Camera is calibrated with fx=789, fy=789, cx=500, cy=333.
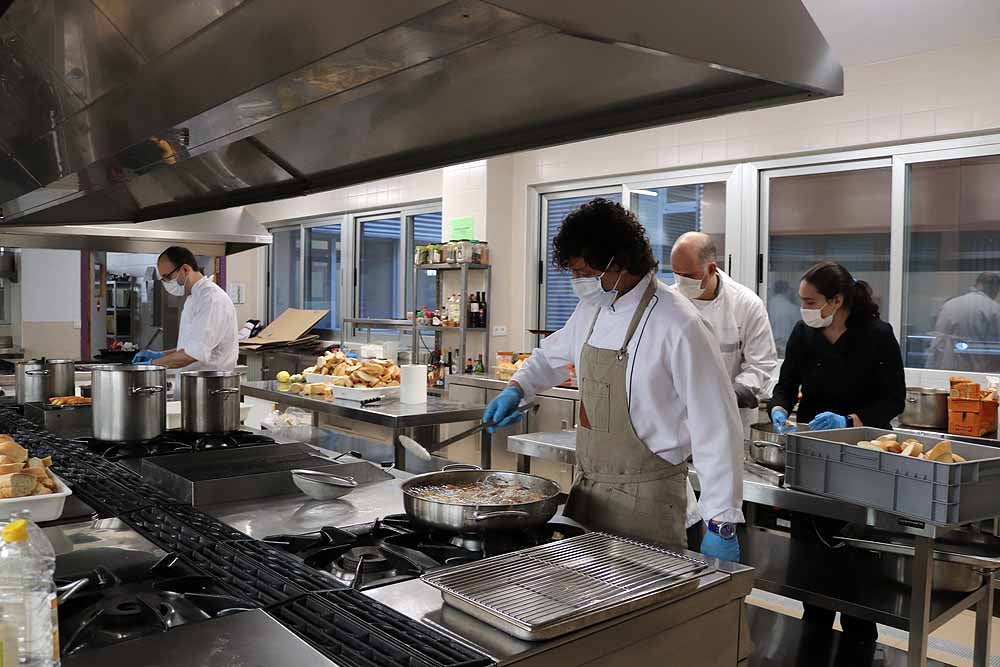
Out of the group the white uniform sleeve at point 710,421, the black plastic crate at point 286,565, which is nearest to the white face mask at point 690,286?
the white uniform sleeve at point 710,421

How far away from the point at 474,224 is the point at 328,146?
15.8ft

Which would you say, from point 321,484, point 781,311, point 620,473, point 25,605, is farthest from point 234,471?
point 781,311

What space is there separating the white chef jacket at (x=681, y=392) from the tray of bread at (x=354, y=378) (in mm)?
2787

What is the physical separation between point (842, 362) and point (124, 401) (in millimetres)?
2862

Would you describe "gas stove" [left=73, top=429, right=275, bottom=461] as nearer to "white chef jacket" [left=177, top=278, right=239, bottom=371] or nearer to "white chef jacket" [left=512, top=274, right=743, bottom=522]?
"white chef jacket" [left=512, top=274, right=743, bottom=522]

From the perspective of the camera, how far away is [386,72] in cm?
134

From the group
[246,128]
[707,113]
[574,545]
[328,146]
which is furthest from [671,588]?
[328,146]

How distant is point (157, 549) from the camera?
61.8 inches

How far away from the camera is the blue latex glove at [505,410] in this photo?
2.64m

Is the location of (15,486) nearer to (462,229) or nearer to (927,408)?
(927,408)

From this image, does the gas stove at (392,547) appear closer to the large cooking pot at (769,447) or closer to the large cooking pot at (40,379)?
the large cooking pot at (769,447)

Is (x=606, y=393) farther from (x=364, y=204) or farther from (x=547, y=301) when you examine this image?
(x=364, y=204)

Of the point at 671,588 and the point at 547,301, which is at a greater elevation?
the point at 547,301

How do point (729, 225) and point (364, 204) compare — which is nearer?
point (729, 225)
